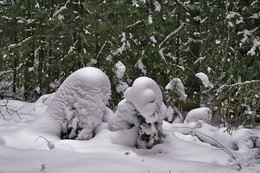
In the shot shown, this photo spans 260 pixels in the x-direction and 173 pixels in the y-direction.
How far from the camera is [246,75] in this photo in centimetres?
991

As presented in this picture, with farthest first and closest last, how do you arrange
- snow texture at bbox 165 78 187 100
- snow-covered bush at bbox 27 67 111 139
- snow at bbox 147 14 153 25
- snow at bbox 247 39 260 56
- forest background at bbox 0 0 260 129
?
1. snow at bbox 247 39 260 56
2. forest background at bbox 0 0 260 129
3. snow at bbox 147 14 153 25
4. snow texture at bbox 165 78 187 100
5. snow-covered bush at bbox 27 67 111 139

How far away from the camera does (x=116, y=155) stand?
4.11 meters

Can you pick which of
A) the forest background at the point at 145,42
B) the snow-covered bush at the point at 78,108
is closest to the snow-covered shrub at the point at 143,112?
the snow-covered bush at the point at 78,108

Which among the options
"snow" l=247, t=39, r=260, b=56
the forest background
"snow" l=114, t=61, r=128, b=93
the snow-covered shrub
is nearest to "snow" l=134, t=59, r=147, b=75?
the forest background

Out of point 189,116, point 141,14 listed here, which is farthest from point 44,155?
point 141,14

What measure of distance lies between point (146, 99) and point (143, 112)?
9.4 inches

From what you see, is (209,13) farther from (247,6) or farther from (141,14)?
(141,14)

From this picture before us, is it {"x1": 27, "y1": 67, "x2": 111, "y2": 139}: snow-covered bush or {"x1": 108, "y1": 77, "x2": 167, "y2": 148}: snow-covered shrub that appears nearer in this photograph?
{"x1": 108, "y1": 77, "x2": 167, "y2": 148}: snow-covered shrub

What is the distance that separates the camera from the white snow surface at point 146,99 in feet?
15.0

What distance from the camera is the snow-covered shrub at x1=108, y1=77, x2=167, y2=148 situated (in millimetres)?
4598

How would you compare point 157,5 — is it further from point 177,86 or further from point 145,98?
point 145,98

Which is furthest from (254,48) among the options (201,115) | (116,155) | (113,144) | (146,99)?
(116,155)

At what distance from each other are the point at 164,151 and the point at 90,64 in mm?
7362

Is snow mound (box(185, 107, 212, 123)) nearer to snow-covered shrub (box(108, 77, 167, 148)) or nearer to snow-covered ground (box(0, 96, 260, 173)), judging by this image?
snow-covered ground (box(0, 96, 260, 173))
